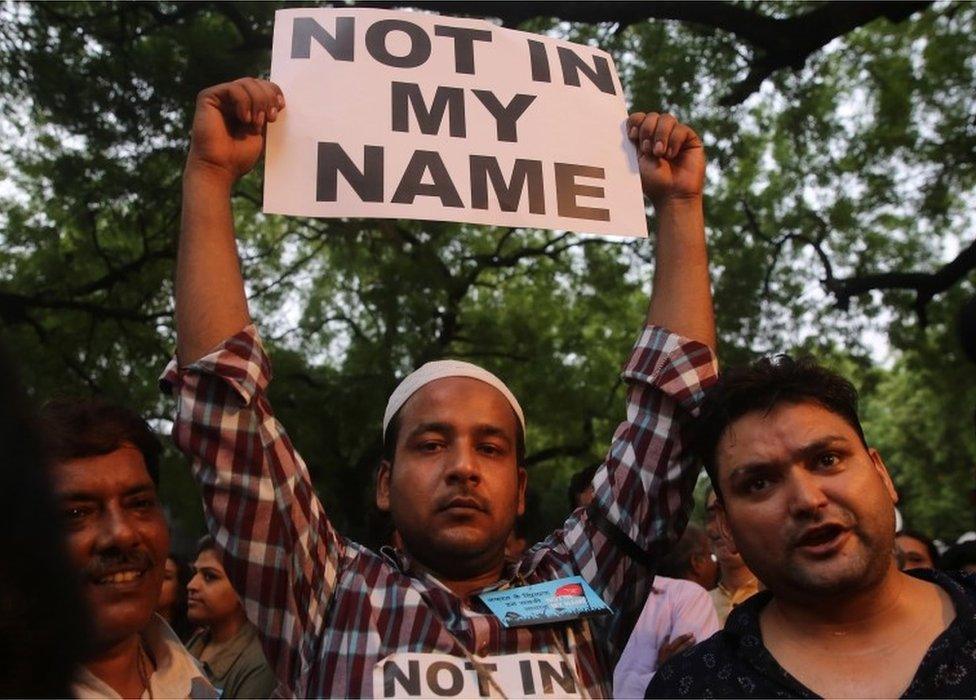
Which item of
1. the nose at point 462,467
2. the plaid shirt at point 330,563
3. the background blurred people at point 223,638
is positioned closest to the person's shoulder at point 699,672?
the plaid shirt at point 330,563

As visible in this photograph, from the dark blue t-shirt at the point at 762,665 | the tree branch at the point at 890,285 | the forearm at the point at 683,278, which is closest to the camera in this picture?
the dark blue t-shirt at the point at 762,665

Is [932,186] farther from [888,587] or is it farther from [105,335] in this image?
[888,587]

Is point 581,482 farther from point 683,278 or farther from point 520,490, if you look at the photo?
point 683,278

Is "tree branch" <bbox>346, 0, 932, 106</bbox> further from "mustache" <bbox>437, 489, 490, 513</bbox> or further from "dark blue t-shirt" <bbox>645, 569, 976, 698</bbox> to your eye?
"dark blue t-shirt" <bbox>645, 569, 976, 698</bbox>

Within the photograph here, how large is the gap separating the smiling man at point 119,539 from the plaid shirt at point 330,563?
0.28 m

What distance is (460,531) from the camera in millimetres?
1979

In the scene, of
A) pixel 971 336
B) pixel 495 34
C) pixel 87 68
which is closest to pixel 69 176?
pixel 87 68

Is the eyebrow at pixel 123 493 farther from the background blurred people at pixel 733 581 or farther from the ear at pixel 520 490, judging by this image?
the background blurred people at pixel 733 581

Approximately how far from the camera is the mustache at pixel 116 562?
1959 millimetres

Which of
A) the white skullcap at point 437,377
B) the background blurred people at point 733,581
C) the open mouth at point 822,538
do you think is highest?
the white skullcap at point 437,377

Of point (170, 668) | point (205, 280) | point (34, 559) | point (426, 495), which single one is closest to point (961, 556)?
point (426, 495)

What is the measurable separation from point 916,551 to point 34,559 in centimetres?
482

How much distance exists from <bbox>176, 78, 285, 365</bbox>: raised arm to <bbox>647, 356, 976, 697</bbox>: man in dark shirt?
1.04 metres

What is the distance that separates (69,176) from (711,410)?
8931 millimetres
